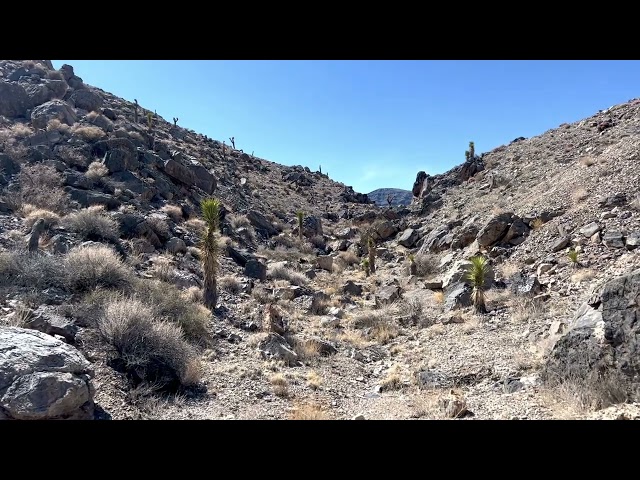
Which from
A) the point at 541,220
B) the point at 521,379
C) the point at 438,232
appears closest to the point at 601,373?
the point at 521,379

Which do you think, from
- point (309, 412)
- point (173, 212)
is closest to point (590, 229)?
point (309, 412)

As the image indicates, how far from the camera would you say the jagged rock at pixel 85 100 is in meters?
27.7

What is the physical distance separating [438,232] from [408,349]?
13908 millimetres

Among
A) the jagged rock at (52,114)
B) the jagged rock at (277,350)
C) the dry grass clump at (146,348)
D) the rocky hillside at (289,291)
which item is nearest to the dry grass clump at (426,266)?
the rocky hillside at (289,291)

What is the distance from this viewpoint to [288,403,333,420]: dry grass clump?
6.44m

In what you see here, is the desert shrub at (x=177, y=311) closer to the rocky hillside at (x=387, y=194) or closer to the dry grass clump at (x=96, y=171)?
the dry grass clump at (x=96, y=171)

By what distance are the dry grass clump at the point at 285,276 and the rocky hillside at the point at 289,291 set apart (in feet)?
0.27

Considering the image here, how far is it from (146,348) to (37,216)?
10506 millimetres

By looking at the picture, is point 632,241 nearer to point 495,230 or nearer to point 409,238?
point 495,230

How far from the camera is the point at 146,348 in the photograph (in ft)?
24.8
